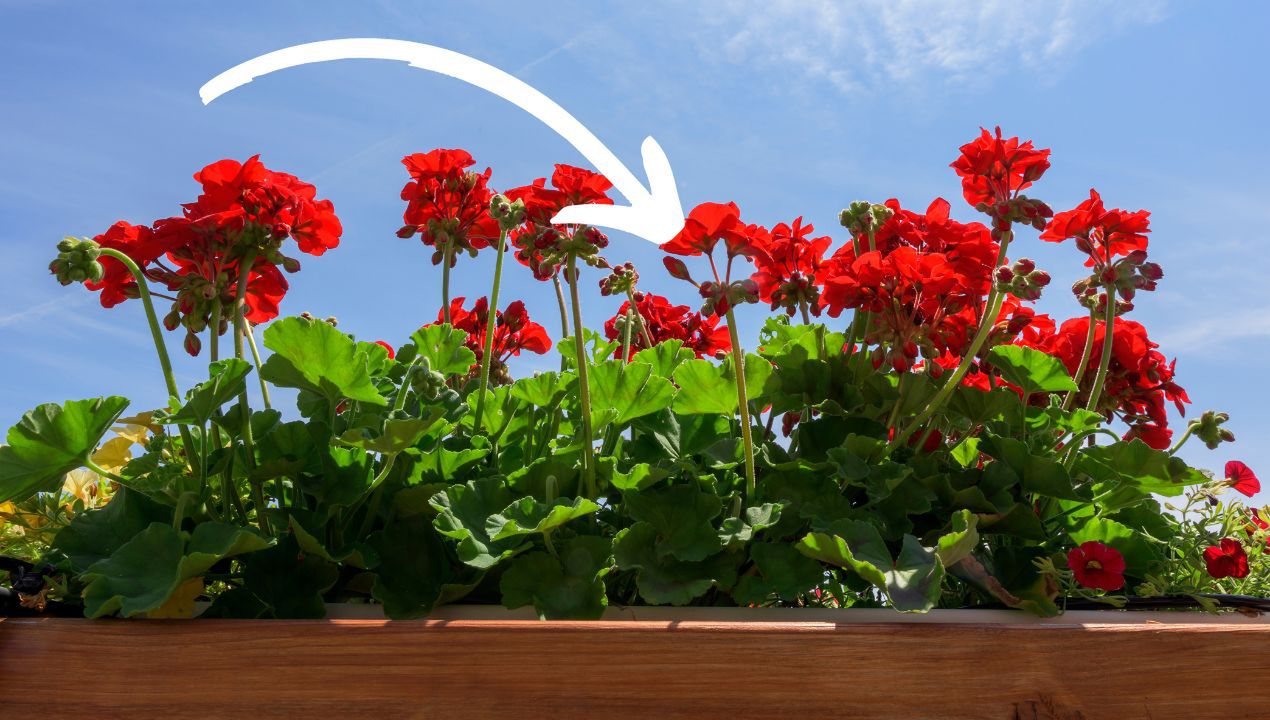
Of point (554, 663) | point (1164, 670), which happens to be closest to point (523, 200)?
point (554, 663)

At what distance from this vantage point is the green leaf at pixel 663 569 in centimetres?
112

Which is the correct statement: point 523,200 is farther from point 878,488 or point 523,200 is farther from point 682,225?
point 878,488

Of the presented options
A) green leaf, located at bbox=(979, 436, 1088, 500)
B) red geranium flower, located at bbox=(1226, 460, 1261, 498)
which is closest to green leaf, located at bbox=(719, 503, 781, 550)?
green leaf, located at bbox=(979, 436, 1088, 500)

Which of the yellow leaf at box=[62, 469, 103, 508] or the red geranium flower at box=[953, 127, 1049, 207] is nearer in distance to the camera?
the red geranium flower at box=[953, 127, 1049, 207]

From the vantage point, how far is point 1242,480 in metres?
1.55

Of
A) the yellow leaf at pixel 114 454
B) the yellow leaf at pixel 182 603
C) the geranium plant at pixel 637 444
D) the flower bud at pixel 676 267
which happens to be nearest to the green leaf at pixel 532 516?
the geranium plant at pixel 637 444

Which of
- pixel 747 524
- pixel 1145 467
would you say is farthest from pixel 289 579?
pixel 1145 467

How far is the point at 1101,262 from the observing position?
4.55 ft

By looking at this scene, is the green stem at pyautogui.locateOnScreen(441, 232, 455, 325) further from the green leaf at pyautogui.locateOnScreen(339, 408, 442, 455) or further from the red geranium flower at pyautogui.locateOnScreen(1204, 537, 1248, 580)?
the red geranium flower at pyautogui.locateOnScreen(1204, 537, 1248, 580)

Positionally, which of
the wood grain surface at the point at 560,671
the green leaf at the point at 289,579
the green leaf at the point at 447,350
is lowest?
the wood grain surface at the point at 560,671

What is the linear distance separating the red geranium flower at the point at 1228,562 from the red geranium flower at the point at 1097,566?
0.80 feet

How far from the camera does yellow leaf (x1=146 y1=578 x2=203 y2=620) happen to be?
1.18 m

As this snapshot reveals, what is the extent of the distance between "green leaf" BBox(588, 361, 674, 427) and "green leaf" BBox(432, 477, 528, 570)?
0.55ft

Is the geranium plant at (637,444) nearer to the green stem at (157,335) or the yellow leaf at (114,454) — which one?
the green stem at (157,335)
